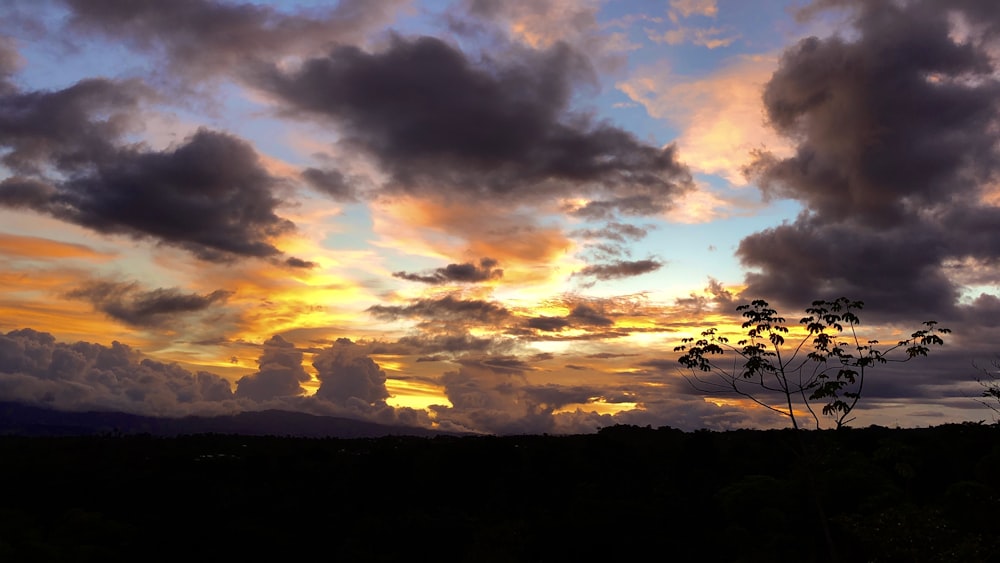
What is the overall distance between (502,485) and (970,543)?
51507 mm

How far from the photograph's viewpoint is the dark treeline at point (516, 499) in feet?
128

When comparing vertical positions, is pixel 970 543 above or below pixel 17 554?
above

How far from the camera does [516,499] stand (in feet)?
234

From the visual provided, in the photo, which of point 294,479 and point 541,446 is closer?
point 294,479

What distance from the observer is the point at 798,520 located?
42.9 meters

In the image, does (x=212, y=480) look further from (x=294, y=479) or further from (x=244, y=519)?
(x=244, y=519)

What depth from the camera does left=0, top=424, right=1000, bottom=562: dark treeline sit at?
39000 millimetres

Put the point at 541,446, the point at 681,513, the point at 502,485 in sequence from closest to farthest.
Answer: the point at 681,513
the point at 502,485
the point at 541,446

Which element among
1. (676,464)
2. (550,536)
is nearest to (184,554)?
(550,536)

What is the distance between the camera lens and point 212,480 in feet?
263

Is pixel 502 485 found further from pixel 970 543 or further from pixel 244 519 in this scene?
pixel 970 543

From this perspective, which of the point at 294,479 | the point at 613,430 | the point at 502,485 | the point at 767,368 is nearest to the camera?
the point at 767,368

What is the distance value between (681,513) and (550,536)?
11.3m

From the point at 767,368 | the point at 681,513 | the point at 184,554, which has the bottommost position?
the point at 184,554
